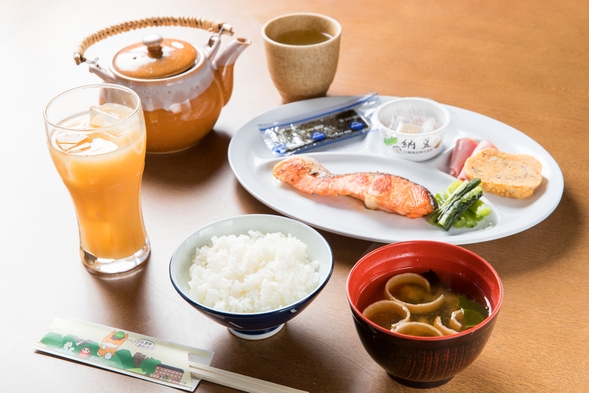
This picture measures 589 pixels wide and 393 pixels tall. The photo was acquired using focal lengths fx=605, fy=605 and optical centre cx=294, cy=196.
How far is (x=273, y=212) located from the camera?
5.03 ft

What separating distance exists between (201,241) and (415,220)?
1.76 feet

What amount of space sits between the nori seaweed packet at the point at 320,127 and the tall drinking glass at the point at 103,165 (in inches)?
21.0

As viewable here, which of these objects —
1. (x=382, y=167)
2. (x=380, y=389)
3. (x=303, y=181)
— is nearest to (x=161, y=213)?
(x=303, y=181)

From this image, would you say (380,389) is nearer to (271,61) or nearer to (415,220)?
(415,220)

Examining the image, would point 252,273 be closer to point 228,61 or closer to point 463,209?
point 463,209

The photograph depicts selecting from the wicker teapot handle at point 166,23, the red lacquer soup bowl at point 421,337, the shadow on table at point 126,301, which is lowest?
the shadow on table at point 126,301

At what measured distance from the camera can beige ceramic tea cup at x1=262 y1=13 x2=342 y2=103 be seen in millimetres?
1855

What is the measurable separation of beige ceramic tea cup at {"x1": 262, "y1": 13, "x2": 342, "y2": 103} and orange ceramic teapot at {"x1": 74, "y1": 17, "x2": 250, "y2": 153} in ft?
0.59

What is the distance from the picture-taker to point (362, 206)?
60.4 inches

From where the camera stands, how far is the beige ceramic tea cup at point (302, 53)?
1855mm

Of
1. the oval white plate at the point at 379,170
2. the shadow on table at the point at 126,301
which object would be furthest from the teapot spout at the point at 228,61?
the shadow on table at the point at 126,301

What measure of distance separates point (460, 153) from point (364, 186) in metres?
0.34

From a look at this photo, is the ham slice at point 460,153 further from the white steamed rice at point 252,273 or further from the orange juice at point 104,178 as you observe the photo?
the orange juice at point 104,178

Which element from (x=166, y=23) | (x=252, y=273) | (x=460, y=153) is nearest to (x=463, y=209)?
(x=460, y=153)
